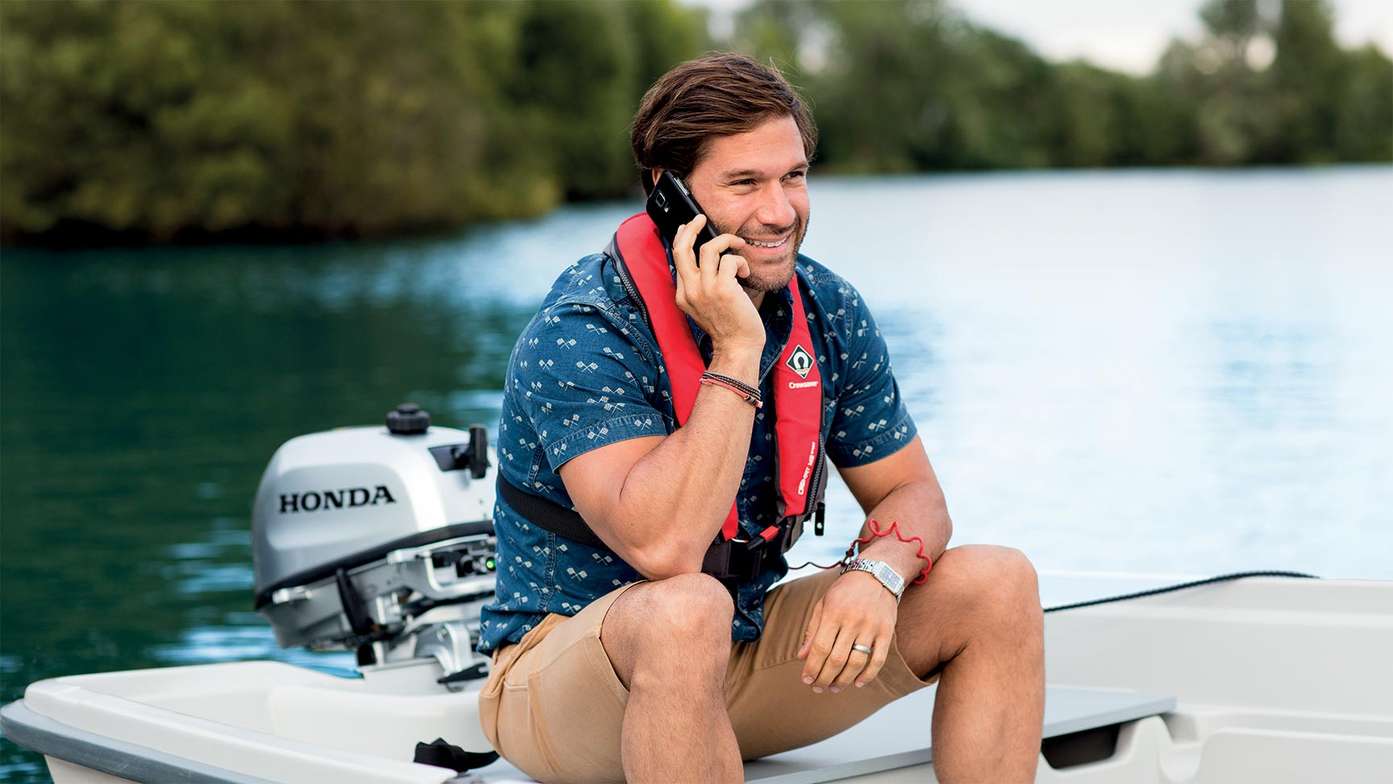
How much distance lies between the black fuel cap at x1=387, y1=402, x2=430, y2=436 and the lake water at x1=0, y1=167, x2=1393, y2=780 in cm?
143

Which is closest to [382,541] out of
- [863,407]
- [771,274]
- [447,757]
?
[447,757]

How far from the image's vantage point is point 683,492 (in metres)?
2.38

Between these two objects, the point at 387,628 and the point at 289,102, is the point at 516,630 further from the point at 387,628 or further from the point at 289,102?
the point at 289,102

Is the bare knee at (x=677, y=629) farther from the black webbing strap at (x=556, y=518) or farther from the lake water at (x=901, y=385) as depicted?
the lake water at (x=901, y=385)

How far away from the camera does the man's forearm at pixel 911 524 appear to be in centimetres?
254

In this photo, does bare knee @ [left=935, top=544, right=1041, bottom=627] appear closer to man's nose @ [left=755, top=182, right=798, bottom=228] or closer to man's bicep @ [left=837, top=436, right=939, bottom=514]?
man's bicep @ [left=837, top=436, right=939, bottom=514]

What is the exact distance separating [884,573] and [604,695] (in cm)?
42

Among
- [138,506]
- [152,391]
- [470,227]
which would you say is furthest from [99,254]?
[138,506]

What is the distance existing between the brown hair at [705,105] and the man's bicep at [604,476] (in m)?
0.43

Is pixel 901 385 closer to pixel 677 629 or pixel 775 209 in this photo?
pixel 775 209

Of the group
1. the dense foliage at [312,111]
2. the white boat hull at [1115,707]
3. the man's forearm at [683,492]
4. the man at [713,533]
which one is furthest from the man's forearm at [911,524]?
the dense foliage at [312,111]

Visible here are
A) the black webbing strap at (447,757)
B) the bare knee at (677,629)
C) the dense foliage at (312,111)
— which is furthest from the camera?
the dense foliage at (312,111)

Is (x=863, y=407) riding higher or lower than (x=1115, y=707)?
higher

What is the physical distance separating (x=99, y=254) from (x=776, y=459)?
2738cm
